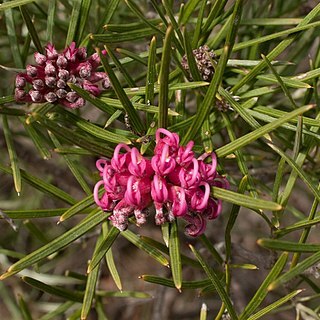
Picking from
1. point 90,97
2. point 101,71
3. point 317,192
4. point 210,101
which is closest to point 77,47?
point 101,71

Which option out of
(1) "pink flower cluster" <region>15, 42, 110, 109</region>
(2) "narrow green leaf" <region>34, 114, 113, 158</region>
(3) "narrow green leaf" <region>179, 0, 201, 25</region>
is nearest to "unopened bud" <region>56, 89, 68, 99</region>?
(1) "pink flower cluster" <region>15, 42, 110, 109</region>

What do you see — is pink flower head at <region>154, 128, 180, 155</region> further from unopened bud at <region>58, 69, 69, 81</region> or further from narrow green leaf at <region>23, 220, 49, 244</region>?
narrow green leaf at <region>23, 220, 49, 244</region>

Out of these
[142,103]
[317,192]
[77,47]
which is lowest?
[317,192]

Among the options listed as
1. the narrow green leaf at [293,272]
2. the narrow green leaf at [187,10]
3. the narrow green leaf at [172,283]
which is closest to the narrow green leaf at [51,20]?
the narrow green leaf at [187,10]

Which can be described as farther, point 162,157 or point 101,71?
point 101,71

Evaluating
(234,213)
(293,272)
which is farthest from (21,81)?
(293,272)

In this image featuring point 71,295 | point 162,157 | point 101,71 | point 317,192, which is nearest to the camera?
point 162,157

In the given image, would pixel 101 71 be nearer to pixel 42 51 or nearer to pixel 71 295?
pixel 42 51
